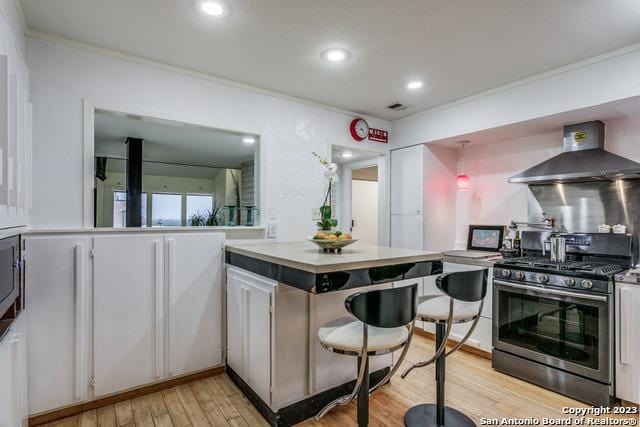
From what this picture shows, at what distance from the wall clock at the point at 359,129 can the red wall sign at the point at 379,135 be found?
8cm

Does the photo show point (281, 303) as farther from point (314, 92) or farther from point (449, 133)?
point (449, 133)

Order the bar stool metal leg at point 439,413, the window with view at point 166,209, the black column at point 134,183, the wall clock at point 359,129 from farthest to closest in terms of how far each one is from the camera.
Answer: the window with view at point 166,209 < the wall clock at point 359,129 < the black column at point 134,183 < the bar stool metal leg at point 439,413

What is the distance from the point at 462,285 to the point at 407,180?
219 cm

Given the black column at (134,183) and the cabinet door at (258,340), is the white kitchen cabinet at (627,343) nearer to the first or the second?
the cabinet door at (258,340)

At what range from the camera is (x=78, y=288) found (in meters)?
2.09

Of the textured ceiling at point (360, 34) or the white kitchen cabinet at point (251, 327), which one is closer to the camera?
the textured ceiling at point (360, 34)

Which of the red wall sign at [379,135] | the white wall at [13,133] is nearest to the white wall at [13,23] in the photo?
the white wall at [13,133]

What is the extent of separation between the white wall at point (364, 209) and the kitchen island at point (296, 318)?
344 centimetres

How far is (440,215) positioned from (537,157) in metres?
1.09

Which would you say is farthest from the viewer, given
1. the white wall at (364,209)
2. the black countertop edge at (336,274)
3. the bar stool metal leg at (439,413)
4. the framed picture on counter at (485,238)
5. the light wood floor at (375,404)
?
the white wall at (364,209)

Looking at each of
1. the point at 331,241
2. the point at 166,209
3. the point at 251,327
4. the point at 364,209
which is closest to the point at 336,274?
the point at 331,241

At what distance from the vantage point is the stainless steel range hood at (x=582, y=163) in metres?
2.49

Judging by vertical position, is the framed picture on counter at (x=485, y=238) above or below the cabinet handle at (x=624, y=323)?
above

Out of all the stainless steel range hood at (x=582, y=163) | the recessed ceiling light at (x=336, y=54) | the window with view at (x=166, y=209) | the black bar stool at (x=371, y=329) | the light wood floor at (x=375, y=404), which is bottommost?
the light wood floor at (x=375, y=404)
